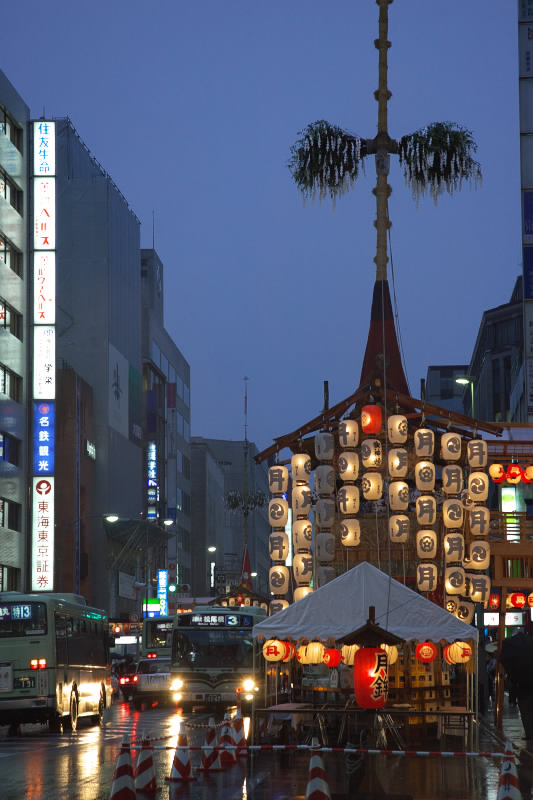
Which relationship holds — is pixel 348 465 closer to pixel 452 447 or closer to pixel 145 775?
pixel 452 447

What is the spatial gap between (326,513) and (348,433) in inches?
90.3

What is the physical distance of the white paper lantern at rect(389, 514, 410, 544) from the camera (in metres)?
34.5

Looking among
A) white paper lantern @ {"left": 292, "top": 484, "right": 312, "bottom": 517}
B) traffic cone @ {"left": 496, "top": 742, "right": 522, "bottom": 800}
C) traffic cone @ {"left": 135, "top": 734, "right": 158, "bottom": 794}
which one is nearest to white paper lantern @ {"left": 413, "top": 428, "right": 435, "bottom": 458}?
white paper lantern @ {"left": 292, "top": 484, "right": 312, "bottom": 517}

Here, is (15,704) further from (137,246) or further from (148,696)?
(137,246)

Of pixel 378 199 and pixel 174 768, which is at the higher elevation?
pixel 378 199

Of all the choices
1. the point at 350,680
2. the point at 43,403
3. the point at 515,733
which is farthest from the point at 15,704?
the point at 43,403

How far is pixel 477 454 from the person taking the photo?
3528 centimetres

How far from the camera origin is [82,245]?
88688 millimetres

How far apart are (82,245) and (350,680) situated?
65.5 m

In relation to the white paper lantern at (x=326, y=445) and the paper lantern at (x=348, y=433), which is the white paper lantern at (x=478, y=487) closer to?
the paper lantern at (x=348, y=433)

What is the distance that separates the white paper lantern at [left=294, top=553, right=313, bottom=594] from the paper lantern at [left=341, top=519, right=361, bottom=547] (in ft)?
5.20

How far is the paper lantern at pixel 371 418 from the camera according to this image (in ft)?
116

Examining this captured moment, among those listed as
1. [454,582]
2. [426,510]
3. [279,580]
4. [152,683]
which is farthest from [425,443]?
[152,683]

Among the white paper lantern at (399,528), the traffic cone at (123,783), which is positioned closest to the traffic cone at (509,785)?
the traffic cone at (123,783)
